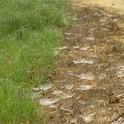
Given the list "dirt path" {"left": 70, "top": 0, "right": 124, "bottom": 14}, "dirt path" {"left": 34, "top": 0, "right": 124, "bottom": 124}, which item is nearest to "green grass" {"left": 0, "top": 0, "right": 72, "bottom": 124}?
"dirt path" {"left": 34, "top": 0, "right": 124, "bottom": 124}

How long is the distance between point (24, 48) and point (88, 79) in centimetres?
145

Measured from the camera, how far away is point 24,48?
25.5 ft

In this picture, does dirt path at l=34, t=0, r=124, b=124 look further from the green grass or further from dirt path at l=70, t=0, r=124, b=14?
dirt path at l=70, t=0, r=124, b=14

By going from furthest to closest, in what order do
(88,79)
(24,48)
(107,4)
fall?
(107,4) → (24,48) → (88,79)

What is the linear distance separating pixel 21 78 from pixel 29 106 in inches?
45.8

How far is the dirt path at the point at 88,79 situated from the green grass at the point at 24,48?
0.24 metres

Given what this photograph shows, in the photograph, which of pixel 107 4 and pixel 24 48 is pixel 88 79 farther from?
pixel 107 4

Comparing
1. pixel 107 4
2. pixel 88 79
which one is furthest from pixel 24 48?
pixel 107 4

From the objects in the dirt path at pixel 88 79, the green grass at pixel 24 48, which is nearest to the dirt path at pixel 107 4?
the green grass at pixel 24 48

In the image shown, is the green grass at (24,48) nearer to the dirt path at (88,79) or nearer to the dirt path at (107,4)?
the dirt path at (88,79)

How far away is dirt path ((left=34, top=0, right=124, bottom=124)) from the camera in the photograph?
5660mm

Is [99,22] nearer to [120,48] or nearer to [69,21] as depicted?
[69,21]

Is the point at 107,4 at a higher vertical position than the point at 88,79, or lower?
lower

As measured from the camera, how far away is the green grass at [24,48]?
5488 millimetres
